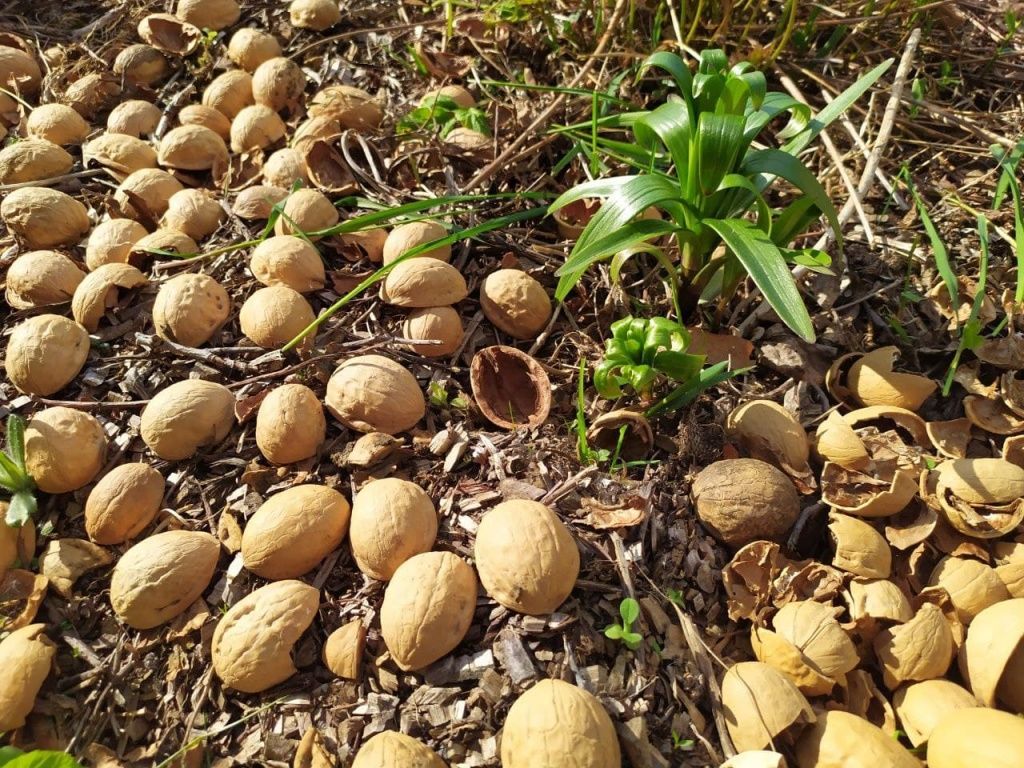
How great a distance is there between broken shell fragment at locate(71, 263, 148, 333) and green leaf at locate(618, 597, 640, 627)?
1.71 m

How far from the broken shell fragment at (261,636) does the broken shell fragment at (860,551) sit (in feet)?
4.05

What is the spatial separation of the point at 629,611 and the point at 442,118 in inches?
75.0

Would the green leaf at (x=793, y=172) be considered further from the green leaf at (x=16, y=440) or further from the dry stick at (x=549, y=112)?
the green leaf at (x=16, y=440)

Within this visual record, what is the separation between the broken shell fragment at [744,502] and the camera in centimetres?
160

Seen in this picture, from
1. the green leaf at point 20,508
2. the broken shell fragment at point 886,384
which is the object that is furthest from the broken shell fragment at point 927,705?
the green leaf at point 20,508

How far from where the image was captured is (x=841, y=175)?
7.31 feet

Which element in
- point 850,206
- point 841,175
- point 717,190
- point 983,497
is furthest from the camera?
point 841,175

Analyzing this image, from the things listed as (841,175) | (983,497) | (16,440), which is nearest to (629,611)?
(983,497)

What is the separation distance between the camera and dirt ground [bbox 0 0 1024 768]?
143cm

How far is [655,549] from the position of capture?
5.30ft

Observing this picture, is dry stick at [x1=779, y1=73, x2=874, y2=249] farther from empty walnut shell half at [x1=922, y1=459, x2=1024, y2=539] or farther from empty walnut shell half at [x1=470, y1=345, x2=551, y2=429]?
empty walnut shell half at [x1=470, y1=345, x2=551, y2=429]

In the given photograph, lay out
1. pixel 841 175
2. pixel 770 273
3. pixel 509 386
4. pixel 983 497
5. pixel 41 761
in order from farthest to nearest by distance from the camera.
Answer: pixel 841 175, pixel 509 386, pixel 983 497, pixel 770 273, pixel 41 761

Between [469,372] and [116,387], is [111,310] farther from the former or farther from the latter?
[469,372]

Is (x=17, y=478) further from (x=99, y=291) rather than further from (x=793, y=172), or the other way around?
(x=793, y=172)
